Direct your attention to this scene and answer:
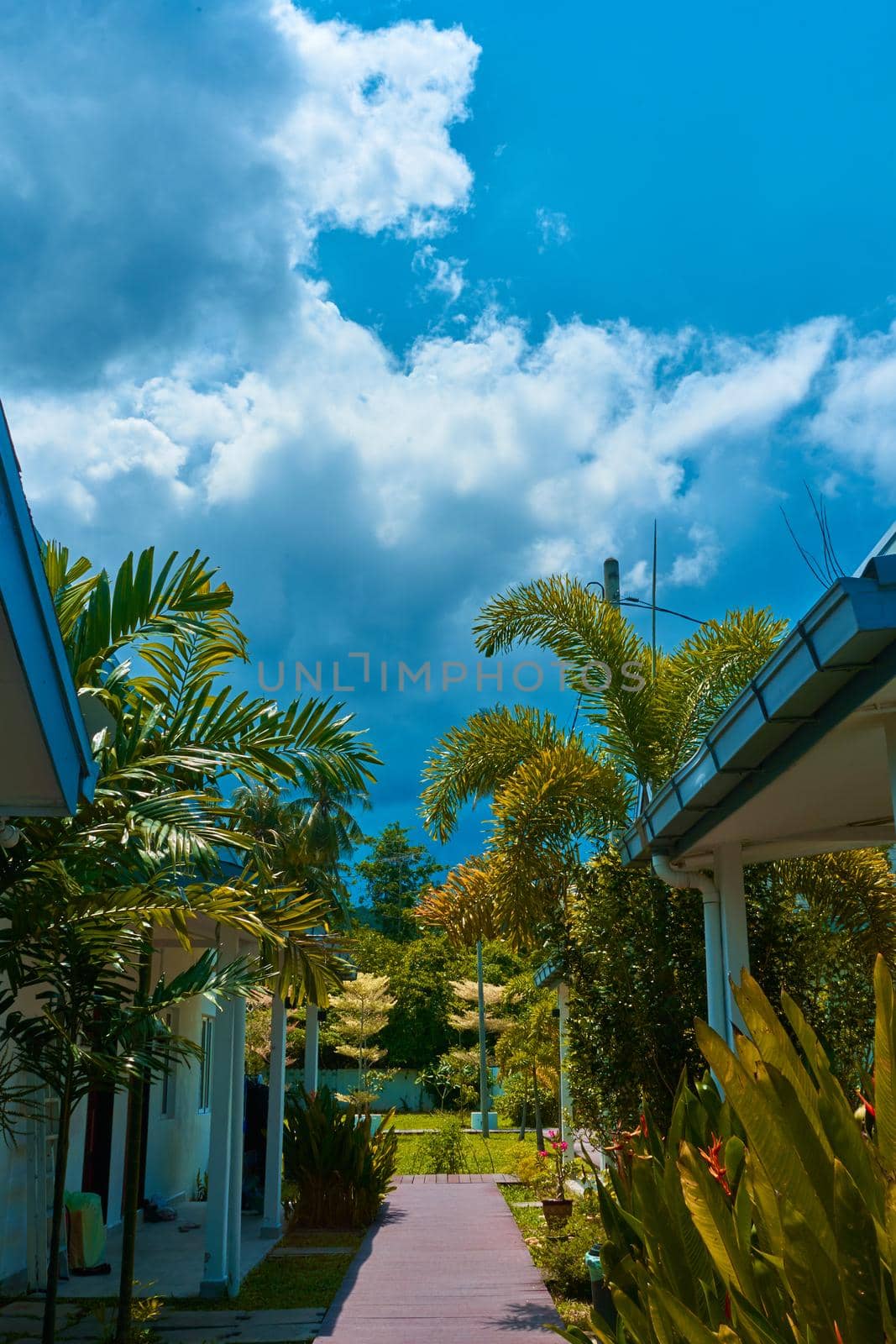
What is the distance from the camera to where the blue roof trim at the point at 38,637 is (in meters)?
2.74

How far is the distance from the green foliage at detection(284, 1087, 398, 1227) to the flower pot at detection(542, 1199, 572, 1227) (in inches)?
94.8

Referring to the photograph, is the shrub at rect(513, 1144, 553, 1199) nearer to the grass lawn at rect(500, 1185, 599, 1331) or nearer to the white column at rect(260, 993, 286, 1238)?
the grass lawn at rect(500, 1185, 599, 1331)

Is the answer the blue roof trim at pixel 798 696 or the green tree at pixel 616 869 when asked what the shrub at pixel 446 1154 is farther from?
the blue roof trim at pixel 798 696

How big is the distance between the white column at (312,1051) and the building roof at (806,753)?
874 centimetres

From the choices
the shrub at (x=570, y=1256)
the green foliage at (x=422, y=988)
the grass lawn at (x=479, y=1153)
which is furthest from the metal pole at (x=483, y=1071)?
the shrub at (x=570, y=1256)

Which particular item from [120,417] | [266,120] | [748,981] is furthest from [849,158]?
[748,981]

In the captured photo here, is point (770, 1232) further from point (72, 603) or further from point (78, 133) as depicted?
point (78, 133)

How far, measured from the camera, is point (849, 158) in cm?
1495

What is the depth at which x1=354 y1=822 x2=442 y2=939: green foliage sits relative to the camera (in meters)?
53.1

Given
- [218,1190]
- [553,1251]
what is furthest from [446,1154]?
[218,1190]

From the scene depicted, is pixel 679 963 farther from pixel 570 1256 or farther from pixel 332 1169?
pixel 332 1169

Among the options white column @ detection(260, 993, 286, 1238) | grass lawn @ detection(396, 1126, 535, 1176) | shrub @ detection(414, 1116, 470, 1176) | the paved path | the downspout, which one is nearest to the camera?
the downspout

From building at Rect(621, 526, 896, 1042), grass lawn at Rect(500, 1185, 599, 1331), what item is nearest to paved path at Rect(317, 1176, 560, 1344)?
grass lawn at Rect(500, 1185, 599, 1331)

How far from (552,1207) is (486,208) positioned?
46.0 feet
